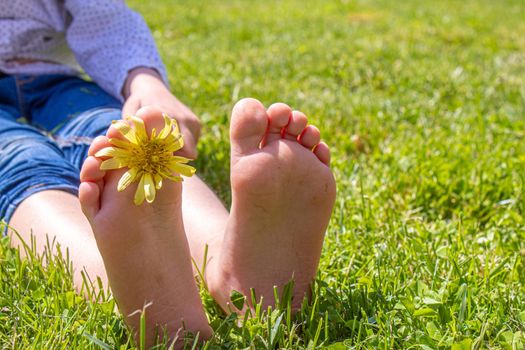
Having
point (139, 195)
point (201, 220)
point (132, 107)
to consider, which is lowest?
point (201, 220)

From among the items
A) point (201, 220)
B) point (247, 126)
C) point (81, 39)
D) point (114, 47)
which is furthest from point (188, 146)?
point (81, 39)

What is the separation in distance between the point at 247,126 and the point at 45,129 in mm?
1015

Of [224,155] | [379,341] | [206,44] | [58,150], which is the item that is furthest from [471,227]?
[206,44]

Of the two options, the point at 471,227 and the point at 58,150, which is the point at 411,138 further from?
the point at 58,150

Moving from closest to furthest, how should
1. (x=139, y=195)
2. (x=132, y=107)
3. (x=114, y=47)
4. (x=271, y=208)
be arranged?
(x=139, y=195) < (x=271, y=208) < (x=132, y=107) < (x=114, y=47)

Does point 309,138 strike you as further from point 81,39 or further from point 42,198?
point 81,39

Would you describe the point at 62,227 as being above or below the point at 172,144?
below

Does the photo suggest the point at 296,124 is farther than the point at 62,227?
No

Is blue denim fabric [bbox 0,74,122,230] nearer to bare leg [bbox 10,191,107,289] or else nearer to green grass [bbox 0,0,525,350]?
bare leg [bbox 10,191,107,289]

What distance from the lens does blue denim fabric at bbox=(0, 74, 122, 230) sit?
5.32ft

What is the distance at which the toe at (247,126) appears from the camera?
52.4 inches

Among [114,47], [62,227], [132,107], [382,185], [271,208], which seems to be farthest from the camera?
[114,47]

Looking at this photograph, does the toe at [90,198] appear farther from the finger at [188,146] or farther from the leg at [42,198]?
the finger at [188,146]

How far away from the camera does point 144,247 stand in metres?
1.20
